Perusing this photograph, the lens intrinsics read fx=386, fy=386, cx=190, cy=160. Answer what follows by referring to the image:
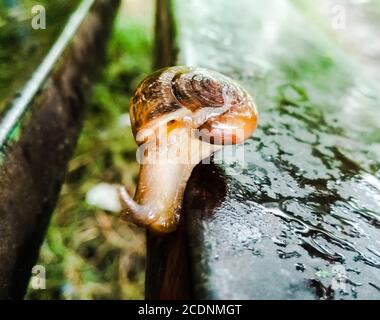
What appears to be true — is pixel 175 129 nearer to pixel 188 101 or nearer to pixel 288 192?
pixel 188 101

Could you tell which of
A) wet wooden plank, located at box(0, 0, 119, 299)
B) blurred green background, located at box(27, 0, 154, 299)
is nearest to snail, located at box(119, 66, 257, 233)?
wet wooden plank, located at box(0, 0, 119, 299)

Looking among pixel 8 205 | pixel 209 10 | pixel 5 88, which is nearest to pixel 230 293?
pixel 8 205

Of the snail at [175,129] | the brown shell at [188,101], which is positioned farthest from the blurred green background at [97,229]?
the brown shell at [188,101]

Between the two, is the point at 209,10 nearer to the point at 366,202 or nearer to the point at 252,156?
the point at 252,156

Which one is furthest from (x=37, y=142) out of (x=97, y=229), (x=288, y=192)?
(x=288, y=192)

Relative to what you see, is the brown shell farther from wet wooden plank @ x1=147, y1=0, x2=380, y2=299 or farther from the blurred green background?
the blurred green background

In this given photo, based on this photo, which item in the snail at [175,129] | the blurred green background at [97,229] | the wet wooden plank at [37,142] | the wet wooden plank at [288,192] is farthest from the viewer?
the blurred green background at [97,229]

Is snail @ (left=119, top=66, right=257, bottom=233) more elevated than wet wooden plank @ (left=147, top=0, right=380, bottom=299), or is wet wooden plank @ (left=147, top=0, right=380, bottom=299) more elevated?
snail @ (left=119, top=66, right=257, bottom=233)

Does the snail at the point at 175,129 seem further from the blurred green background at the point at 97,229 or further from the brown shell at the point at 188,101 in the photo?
the blurred green background at the point at 97,229
